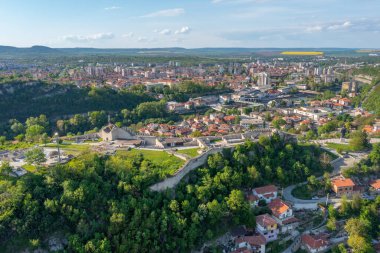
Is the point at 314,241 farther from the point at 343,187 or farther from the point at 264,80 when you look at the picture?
the point at 264,80

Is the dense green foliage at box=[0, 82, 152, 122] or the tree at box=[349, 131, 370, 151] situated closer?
the tree at box=[349, 131, 370, 151]

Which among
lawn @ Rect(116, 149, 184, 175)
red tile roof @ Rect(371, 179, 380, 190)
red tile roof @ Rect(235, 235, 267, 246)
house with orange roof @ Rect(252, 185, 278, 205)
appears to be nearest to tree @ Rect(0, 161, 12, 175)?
lawn @ Rect(116, 149, 184, 175)

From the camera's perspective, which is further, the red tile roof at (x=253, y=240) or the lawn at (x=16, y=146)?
the lawn at (x=16, y=146)

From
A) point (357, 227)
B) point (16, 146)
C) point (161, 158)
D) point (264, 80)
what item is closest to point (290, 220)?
point (357, 227)

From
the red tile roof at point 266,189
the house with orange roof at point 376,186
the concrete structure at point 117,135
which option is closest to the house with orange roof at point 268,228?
the red tile roof at point 266,189

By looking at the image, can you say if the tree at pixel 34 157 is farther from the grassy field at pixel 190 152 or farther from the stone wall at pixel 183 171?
the grassy field at pixel 190 152

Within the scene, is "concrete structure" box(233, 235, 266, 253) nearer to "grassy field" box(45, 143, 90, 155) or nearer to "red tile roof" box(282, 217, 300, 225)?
"red tile roof" box(282, 217, 300, 225)
